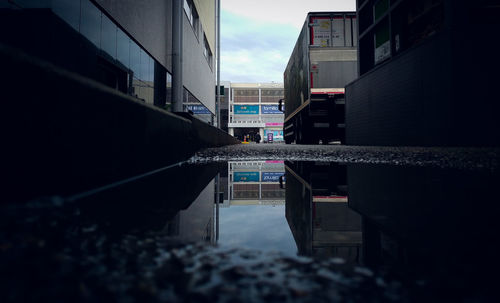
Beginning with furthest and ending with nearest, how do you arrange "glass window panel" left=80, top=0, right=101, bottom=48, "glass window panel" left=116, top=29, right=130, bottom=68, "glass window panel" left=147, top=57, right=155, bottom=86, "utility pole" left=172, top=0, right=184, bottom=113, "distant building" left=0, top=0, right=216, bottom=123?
"utility pole" left=172, top=0, right=184, bottom=113 < "glass window panel" left=147, top=57, right=155, bottom=86 < "glass window panel" left=116, top=29, right=130, bottom=68 < "glass window panel" left=80, top=0, right=101, bottom=48 < "distant building" left=0, top=0, right=216, bottom=123

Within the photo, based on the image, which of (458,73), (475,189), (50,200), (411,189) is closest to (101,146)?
(50,200)

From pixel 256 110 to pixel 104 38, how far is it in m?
44.2

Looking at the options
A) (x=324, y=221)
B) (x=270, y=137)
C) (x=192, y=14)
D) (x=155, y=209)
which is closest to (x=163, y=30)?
(x=192, y=14)

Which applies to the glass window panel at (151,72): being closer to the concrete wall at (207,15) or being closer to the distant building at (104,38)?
the distant building at (104,38)

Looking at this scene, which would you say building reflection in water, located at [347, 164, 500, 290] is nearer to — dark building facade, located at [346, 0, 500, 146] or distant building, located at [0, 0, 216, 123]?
dark building facade, located at [346, 0, 500, 146]

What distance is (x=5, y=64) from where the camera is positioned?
2.77 ft

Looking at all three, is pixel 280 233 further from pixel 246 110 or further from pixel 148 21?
pixel 246 110

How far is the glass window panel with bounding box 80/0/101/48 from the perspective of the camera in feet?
16.8

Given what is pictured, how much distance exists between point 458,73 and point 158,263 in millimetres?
4355

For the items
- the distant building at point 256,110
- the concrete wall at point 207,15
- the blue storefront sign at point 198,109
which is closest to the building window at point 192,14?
the concrete wall at point 207,15

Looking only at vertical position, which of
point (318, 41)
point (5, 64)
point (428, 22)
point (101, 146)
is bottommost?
point (101, 146)

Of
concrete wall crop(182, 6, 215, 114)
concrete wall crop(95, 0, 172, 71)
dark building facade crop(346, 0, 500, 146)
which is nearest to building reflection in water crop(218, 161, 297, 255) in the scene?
dark building facade crop(346, 0, 500, 146)

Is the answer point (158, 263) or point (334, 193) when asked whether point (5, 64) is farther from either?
point (334, 193)

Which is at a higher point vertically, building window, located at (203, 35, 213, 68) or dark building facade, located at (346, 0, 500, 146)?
building window, located at (203, 35, 213, 68)
